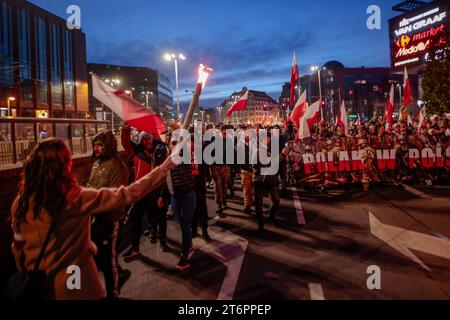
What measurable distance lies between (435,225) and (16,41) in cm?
5227

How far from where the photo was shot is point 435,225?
6.62 meters

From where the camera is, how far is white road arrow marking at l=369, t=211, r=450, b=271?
523 cm

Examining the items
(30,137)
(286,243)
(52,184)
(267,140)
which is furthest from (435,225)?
(30,137)

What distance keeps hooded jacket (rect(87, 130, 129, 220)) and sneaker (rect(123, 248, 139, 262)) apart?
1.64 m

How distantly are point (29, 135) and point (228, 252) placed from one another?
529 cm

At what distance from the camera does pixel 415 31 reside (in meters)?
39.5

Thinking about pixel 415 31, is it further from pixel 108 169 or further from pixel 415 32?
pixel 108 169

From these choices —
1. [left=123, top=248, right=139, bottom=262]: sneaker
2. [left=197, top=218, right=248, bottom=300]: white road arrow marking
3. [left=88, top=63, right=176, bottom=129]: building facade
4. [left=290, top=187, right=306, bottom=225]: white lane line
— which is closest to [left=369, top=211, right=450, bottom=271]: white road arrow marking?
[left=290, top=187, right=306, bottom=225]: white lane line

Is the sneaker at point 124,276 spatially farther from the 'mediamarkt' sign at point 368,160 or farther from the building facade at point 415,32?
the building facade at point 415,32

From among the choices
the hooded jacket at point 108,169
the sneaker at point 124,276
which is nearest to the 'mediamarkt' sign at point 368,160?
the sneaker at point 124,276

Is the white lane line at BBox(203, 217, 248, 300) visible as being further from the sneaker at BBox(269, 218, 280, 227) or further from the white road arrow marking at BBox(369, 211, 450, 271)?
the white road arrow marking at BBox(369, 211, 450, 271)
